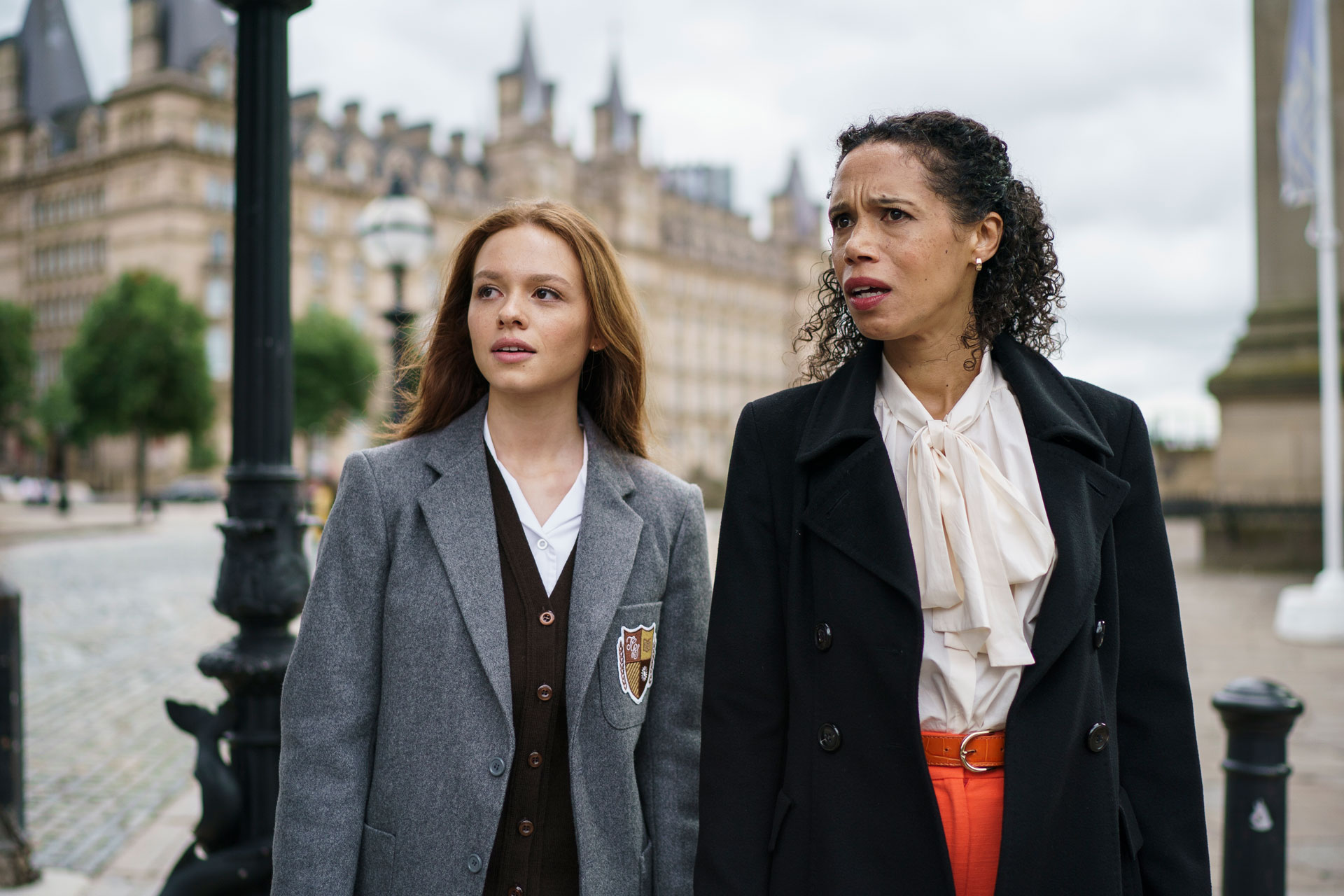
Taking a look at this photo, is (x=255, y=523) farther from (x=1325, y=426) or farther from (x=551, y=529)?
(x=1325, y=426)

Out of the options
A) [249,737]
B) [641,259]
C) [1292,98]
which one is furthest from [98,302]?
[249,737]

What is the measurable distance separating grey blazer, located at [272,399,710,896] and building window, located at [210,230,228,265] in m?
62.0

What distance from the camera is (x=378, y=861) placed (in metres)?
2.23

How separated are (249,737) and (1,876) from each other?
2089 mm

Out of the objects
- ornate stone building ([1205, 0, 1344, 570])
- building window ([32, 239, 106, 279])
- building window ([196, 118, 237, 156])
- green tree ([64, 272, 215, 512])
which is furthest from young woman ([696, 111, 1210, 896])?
building window ([32, 239, 106, 279])

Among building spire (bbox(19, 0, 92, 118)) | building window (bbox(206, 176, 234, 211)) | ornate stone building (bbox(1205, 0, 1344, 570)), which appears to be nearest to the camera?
ornate stone building (bbox(1205, 0, 1344, 570))

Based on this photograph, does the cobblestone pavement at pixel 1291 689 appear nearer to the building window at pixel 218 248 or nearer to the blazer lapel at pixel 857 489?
the blazer lapel at pixel 857 489

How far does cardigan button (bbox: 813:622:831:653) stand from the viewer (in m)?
2.07

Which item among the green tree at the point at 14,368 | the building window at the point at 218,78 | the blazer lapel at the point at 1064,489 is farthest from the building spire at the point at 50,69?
the blazer lapel at the point at 1064,489

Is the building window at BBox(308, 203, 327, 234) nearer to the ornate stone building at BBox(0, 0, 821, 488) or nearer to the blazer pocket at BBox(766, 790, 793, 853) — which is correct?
the ornate stone building at BBox(0, 0, 821, 488)

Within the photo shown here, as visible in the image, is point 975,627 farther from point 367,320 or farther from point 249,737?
point 367,320

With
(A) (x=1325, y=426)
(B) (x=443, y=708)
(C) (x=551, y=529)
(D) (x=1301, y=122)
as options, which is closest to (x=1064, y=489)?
(C) (x=551, y=529)

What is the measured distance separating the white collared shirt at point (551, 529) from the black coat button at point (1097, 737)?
108 centimetres

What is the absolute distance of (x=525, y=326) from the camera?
2375 millimetres
